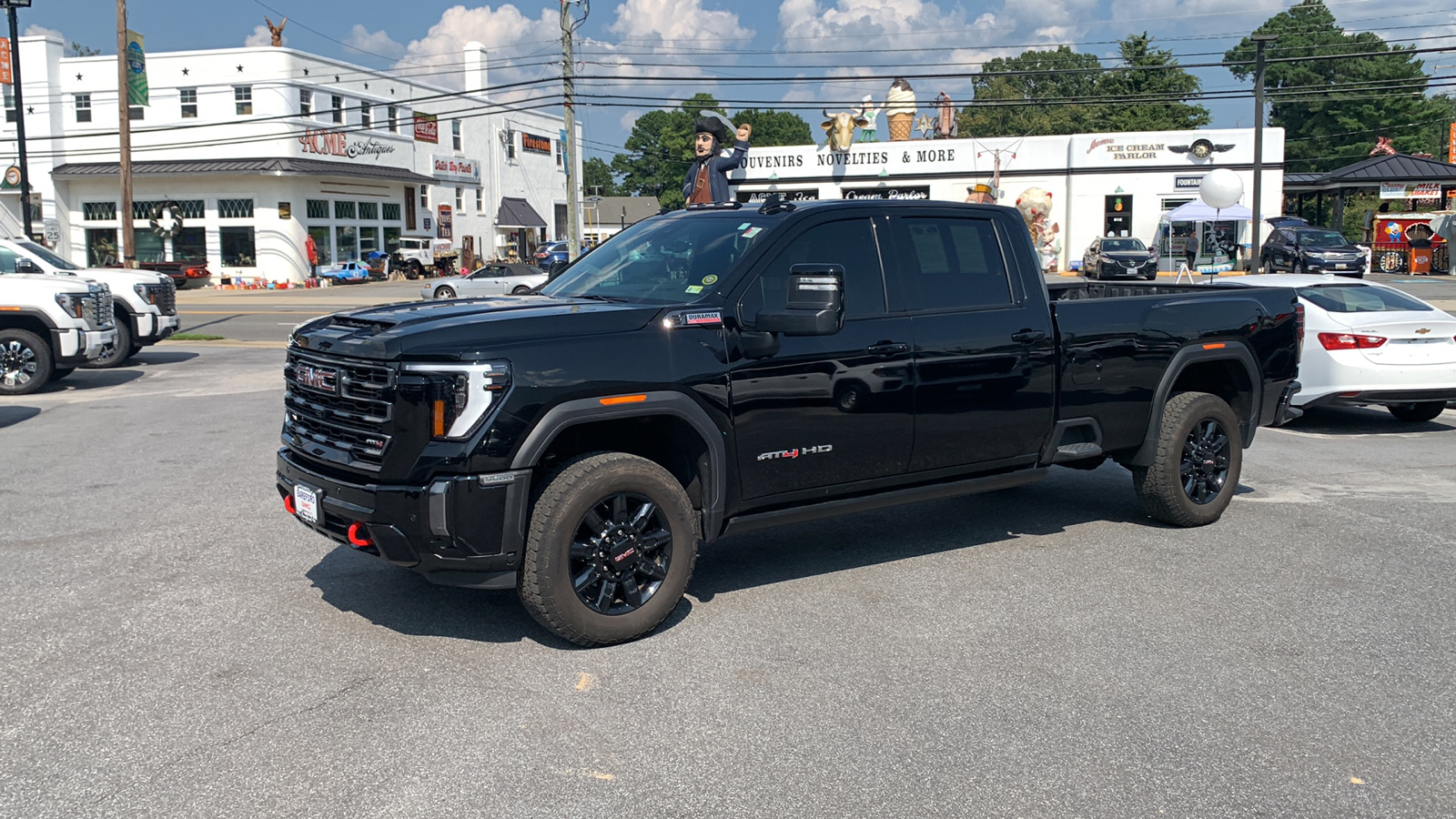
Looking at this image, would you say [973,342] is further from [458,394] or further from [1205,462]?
[458,394]

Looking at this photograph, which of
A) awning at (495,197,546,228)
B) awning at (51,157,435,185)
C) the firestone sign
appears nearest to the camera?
awning at (51,157,435,185)

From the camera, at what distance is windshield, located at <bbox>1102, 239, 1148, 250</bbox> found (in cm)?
4000

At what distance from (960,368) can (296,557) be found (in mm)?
3852

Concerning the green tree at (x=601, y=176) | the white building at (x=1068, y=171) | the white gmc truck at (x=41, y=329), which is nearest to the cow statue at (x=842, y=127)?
the white building at (x=1068, y=171)

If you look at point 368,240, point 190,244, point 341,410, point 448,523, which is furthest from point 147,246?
point 448,523

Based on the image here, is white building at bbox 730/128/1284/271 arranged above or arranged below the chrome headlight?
above

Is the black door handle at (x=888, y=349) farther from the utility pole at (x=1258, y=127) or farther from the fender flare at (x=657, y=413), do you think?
the utility pole at (x=1258, y=127)

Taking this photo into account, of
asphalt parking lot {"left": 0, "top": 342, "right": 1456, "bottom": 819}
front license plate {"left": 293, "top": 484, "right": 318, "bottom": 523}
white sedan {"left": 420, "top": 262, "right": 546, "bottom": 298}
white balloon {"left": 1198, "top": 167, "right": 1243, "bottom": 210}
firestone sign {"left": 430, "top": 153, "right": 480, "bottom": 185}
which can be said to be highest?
firestone sign {"left": 430, "top": 153, "right": 480, "bottom": 185}

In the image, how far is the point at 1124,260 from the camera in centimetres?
3878

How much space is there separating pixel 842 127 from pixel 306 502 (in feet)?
156

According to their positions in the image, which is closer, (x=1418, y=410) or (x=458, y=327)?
(x=458, y=327)

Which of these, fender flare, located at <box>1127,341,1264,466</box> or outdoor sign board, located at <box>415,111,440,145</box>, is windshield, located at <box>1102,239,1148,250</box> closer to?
outdoor sign board, located at <box>415,111,440,145</box>

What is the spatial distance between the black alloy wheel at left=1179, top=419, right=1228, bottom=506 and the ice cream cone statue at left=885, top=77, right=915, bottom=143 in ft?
151

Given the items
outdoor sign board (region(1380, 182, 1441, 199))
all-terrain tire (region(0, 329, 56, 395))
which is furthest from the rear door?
outdoor sign board (region(1380, 182, 1441, 199))
